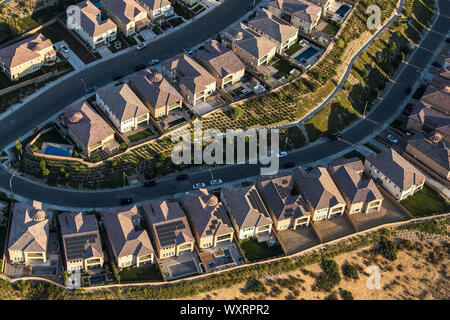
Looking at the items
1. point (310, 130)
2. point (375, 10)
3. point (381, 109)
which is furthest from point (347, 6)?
point (310, 130)

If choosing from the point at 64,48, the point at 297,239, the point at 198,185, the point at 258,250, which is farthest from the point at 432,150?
the point at 64,48

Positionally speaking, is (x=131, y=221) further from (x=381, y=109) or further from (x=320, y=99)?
(x=381, y=109)

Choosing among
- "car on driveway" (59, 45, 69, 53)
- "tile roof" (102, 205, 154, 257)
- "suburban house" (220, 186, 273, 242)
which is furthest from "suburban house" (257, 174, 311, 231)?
"car on driveway" (59, 45, 69, 53)

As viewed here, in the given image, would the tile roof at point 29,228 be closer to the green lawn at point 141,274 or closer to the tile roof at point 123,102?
the green lawn at point 141,274

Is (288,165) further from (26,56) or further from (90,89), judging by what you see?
(26,56)

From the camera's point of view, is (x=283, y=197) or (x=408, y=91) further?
(x=408, y=91)
